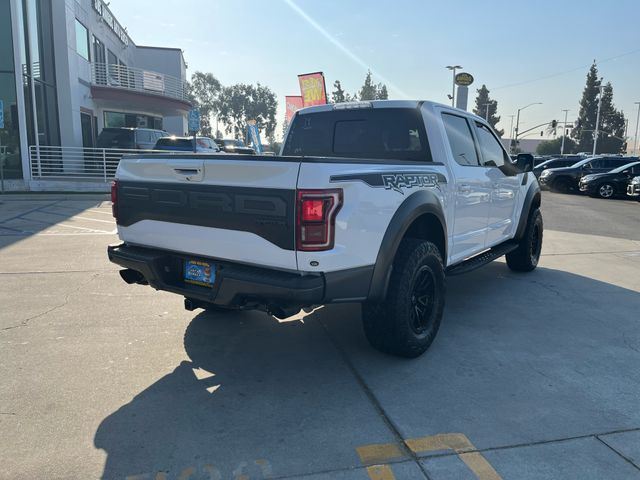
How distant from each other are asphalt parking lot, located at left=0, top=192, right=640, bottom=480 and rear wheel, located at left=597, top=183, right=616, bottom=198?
53.4 ft

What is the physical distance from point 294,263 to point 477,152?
3017 millimetres

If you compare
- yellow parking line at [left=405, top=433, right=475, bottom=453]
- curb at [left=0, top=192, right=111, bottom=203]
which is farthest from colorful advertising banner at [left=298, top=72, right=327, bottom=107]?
yellow parking line at [left=405, top=433, right=475, bottom=453]

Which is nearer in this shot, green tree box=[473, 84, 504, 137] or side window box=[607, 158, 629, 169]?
side window box=[607, 158, 629, 169]

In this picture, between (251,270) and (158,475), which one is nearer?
(158,475)

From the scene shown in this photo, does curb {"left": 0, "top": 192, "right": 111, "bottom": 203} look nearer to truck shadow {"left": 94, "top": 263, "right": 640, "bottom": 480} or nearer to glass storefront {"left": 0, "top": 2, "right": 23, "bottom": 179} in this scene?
glass storefront {"left": 0, "top": 2, "right": 23, "bottom": 179}

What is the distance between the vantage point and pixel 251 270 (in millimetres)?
3150

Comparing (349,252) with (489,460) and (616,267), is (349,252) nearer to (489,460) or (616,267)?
(489,460)

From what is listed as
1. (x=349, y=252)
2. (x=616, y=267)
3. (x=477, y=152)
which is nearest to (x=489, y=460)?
(x=349, y=252)

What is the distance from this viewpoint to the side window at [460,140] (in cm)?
463

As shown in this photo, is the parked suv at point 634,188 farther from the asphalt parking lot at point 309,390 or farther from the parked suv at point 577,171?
the asphalt parking lot at point 309,390

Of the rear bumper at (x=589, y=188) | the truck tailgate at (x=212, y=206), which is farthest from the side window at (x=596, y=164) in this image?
the truck tailgate at (x=212, y=206)

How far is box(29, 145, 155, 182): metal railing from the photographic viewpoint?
16944 millimetres

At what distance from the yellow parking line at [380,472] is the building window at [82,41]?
23.6 metres

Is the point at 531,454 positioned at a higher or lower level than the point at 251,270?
lower
